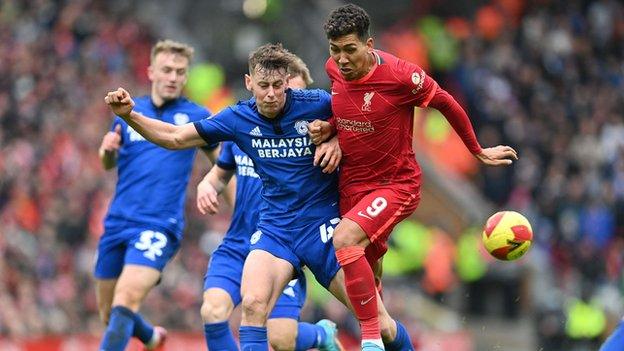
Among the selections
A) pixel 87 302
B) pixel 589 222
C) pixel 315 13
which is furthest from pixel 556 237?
pixel 87 302

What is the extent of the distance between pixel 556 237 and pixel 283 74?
1247cm

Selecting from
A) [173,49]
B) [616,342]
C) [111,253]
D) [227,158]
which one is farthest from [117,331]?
[616,342]

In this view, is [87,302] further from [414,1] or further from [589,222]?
[414,1]

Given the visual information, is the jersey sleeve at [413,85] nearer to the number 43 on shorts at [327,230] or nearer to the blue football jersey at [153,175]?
the number 43 on shorts at [327,230]

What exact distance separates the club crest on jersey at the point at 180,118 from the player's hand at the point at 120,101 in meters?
2.38

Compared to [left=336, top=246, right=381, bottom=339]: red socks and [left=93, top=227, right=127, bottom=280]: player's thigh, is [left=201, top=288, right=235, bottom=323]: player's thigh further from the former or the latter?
[left=93, top=227, right=127, bottom=280]: player's thigh

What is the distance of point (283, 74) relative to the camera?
372 inches

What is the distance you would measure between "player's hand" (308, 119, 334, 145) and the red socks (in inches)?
31.6

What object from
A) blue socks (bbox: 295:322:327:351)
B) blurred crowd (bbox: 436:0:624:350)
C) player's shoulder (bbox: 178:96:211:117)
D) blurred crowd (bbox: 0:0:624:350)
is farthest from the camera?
blurred crowd (bbox: 436:0:624:350)

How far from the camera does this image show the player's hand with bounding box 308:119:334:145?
9.53m

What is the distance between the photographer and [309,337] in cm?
1072

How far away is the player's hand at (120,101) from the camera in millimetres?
9078

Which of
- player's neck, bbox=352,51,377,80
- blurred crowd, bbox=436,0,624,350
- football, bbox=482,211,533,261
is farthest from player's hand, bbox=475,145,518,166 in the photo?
blurred crowd, bbox=436,0,624,350

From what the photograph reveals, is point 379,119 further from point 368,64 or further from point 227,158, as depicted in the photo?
point 227,158
